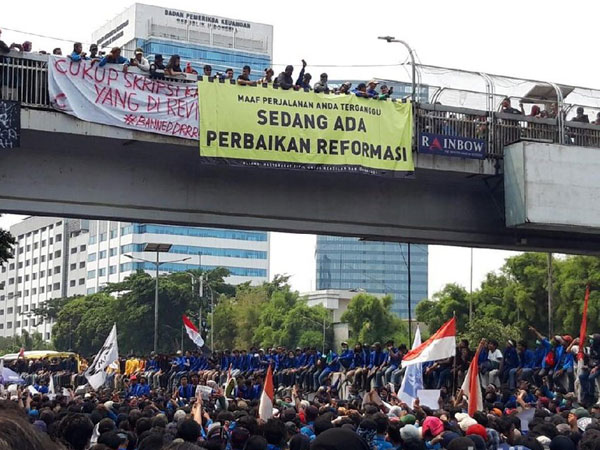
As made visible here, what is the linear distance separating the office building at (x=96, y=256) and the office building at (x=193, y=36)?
22.4 m

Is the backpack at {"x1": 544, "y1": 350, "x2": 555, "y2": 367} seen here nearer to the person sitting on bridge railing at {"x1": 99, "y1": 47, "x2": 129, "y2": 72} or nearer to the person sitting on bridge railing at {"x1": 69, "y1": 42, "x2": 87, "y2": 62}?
the person sitting on bridge railing at {"x1": 99, "y1": 47, "x2": 129, "y2": 72}

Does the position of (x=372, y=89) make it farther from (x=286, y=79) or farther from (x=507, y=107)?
(x=507, y=107)

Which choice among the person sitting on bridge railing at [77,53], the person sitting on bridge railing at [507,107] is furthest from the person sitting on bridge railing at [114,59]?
the person sitting on bridge railing at [507,107]

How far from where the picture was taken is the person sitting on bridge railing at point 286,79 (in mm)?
19891

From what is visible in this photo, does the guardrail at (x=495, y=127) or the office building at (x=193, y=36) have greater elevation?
the office building at (x=193, y=36)

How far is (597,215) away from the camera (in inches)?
864

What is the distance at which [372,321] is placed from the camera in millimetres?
80562

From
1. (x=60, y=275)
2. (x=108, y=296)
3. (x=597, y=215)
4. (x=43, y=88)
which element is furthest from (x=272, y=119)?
(x=60, y=275)

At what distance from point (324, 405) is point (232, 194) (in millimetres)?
5708

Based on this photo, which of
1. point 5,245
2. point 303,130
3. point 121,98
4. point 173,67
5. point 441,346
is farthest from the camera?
point 303,130

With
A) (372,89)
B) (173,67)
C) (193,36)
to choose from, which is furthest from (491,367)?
(193,36)

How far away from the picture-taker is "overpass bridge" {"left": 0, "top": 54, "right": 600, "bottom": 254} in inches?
727

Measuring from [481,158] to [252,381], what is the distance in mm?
7726

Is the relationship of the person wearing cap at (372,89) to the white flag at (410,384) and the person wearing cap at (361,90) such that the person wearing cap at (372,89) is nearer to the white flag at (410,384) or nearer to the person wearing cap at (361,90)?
the person wearing cap at (361,90)
